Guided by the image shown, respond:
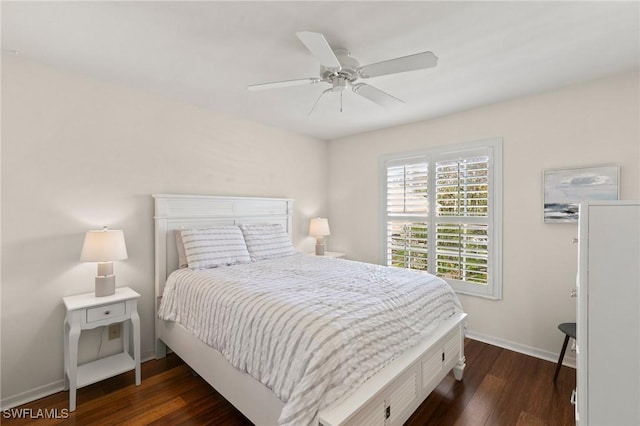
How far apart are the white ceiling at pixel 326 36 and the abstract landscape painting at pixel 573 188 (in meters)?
0.80

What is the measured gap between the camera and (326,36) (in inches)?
75.5

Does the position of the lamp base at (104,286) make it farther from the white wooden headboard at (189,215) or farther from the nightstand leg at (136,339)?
the white wooden headboard at (189,215)

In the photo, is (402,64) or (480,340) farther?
(480,340)

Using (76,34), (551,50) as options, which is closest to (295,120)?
(76,34)

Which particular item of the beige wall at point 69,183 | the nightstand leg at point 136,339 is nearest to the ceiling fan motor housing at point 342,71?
the beige wall at point 69,183

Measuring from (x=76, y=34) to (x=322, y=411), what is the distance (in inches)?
104

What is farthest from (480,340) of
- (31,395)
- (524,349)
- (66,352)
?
(31,395)

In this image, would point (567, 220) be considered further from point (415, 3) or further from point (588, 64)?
point (415, 3)

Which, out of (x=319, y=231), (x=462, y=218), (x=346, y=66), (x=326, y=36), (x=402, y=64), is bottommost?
(x=319, y=231)

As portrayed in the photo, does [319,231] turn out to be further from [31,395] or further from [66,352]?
[31,395]

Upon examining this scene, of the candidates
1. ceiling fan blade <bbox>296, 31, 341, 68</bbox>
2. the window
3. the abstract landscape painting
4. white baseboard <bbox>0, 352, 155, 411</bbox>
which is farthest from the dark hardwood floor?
ceiling fan blade <bbox>296, 31, 341, 68</bbox>

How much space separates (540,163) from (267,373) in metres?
3.01

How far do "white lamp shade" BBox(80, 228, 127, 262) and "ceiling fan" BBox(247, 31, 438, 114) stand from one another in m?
1.61

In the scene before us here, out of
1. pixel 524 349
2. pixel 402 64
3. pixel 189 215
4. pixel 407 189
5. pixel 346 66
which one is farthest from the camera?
pixel 407 189
